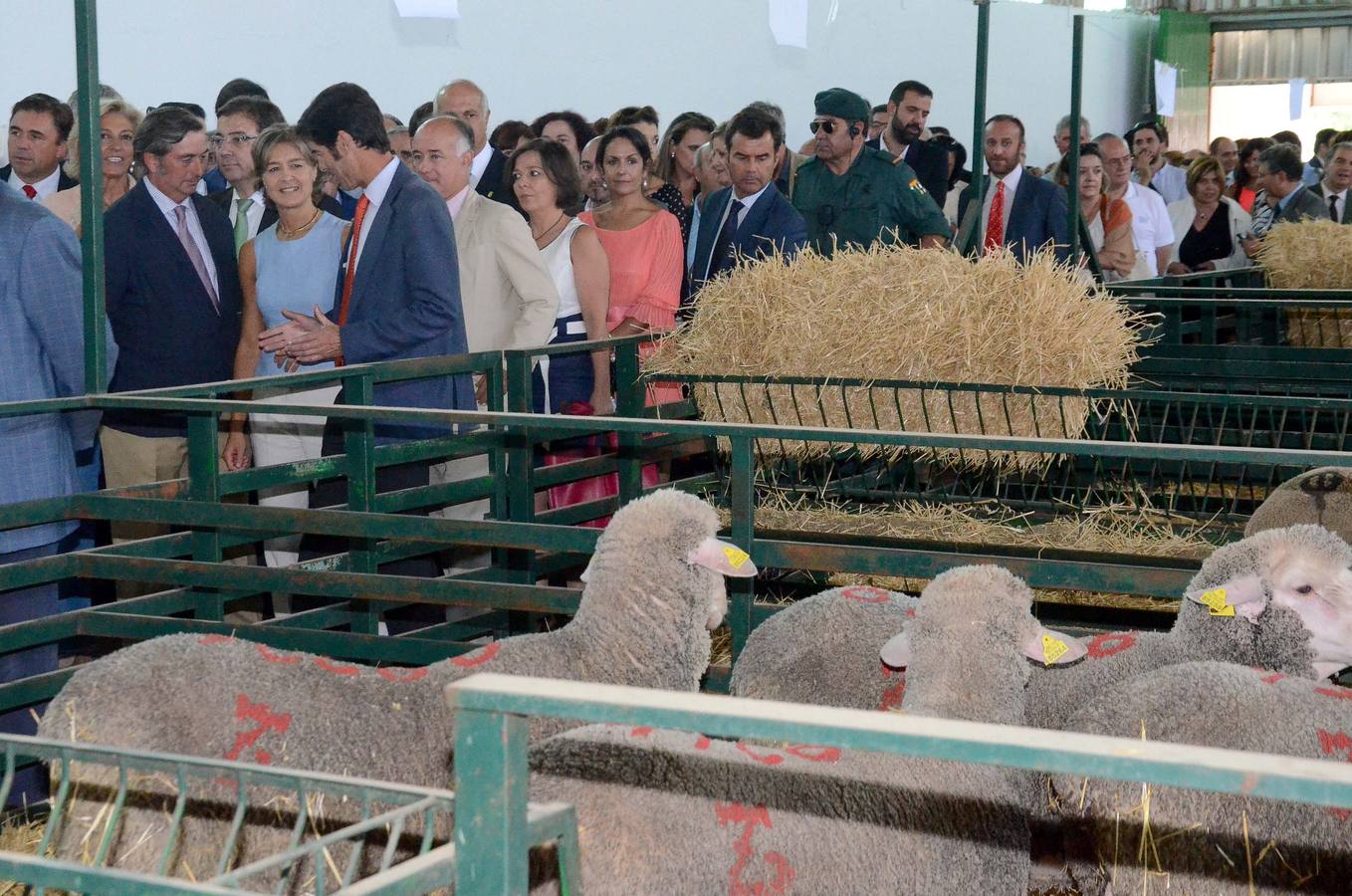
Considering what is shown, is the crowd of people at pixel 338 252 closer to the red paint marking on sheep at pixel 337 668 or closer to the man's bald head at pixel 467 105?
the man's bald head at pixel 467 105

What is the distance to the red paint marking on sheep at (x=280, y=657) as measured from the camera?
2.58 m

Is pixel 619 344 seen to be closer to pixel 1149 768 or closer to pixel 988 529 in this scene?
pixel 988 529

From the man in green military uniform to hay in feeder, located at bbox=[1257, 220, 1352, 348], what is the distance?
2267 millimetres

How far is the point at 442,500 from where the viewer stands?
165 inches

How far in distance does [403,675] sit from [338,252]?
8.19ft

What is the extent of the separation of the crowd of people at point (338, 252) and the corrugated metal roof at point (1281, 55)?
18852 millimetres

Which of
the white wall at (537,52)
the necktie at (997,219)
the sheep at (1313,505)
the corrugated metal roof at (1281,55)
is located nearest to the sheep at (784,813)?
the sheep at (1313,505)

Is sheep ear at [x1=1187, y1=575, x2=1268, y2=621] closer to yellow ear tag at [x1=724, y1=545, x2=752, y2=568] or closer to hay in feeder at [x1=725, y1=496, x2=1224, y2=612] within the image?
yellow ear tag at [x1=724, y1=545, x2=752, y2=568]

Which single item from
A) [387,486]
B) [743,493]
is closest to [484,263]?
[387,486]

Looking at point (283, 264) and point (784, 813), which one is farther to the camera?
point (283, 264)

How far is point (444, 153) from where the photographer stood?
204 inches

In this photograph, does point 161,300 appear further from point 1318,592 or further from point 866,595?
point 1318,592

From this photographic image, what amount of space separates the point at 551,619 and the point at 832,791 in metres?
2.30

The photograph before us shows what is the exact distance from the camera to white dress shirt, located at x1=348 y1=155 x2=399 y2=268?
463 centimetres
